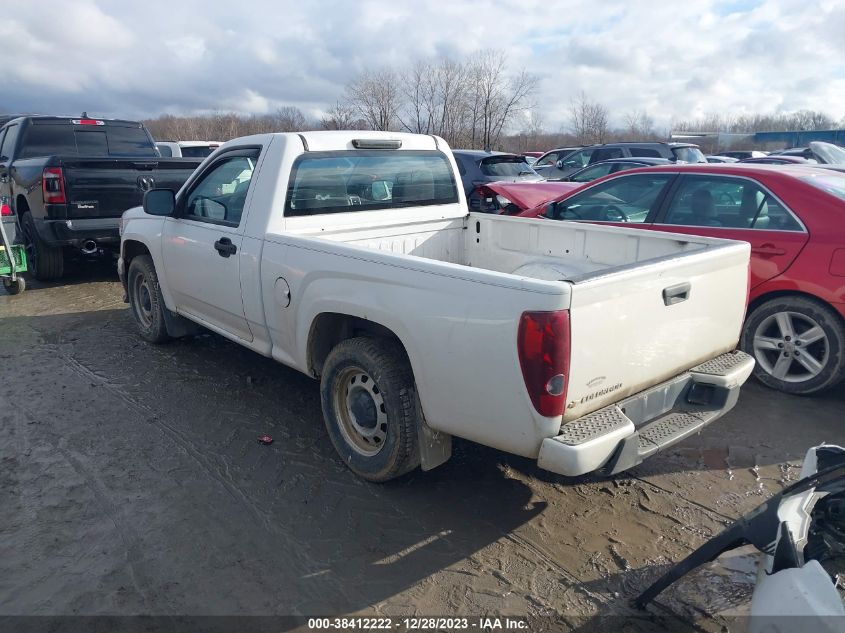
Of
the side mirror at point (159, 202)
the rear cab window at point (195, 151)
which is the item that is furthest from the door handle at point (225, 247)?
the rear cab window at point (195, 151)

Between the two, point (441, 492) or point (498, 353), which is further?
point (441, 492)

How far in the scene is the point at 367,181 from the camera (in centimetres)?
466

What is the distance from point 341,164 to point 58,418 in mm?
2693

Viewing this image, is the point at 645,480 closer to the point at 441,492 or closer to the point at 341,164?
the point at 441,492

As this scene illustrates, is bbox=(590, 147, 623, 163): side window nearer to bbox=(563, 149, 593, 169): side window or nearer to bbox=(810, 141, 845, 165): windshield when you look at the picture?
bbox=(563, 149, 593, 169): side window

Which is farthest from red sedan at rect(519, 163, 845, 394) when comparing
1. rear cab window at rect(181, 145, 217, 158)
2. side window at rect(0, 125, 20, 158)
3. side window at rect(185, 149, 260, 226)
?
rear cab window at rect(181, 145, 217, 158)

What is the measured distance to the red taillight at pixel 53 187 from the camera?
754 cm

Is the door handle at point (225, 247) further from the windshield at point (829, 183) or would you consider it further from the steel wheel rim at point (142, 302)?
the windshield at point (829, 183)

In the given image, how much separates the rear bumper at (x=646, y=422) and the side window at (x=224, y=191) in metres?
2.78

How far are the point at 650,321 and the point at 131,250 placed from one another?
16.6ft

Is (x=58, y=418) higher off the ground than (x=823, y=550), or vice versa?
(x=823, y=550)

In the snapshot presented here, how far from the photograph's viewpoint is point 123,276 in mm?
6340

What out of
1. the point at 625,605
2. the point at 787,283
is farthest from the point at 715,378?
the point at 787,283

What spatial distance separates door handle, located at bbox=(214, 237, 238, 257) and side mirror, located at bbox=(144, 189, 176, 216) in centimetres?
88
